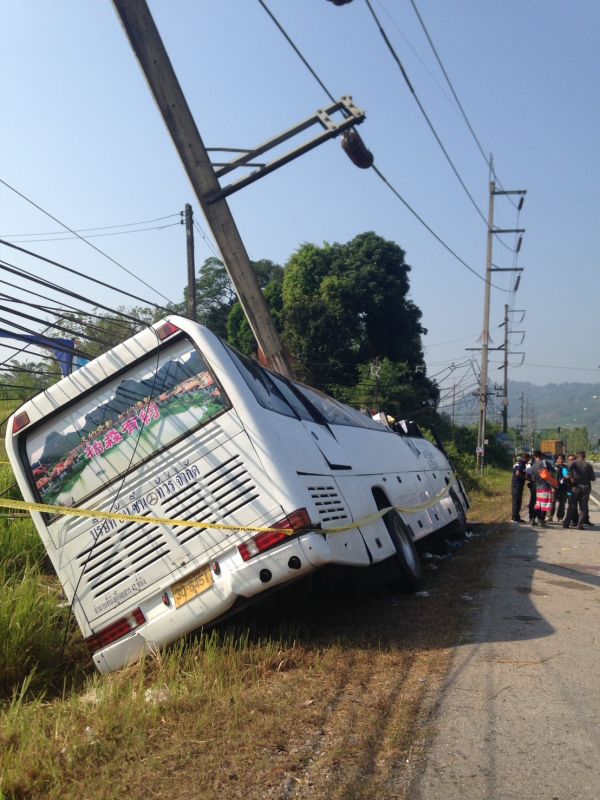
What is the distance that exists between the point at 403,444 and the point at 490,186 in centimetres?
3191

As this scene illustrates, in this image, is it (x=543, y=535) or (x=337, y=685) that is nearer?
(x=337, y=685)

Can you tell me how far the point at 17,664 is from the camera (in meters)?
6.23

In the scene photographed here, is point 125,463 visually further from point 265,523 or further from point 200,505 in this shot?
point 265,523

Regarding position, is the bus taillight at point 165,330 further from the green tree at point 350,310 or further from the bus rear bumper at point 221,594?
the green tree at point 350,310

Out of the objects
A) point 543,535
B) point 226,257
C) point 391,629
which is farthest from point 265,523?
point 543,535

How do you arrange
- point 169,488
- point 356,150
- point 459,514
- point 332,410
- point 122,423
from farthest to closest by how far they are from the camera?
1. point 459,514
2. point 356,150
3. point 332,410
4. point 122,423
5. point 169,488

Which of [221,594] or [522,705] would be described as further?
[221,594]

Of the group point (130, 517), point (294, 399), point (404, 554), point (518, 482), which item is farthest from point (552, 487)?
point (130, 517)

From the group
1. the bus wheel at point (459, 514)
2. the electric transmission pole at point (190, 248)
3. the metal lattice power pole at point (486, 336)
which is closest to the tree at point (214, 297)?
the metal lattice power pole at point (486, 336)

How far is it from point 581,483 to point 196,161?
11315mm

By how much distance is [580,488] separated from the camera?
59.6 ft

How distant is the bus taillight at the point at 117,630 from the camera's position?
20.8ft

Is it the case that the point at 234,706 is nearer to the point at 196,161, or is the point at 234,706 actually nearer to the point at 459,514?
the point at 196,161

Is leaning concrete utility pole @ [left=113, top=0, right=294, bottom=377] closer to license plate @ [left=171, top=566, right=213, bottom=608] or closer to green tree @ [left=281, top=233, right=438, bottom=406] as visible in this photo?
license plate @ [left=171, top=566, right=213, bottom=608]
